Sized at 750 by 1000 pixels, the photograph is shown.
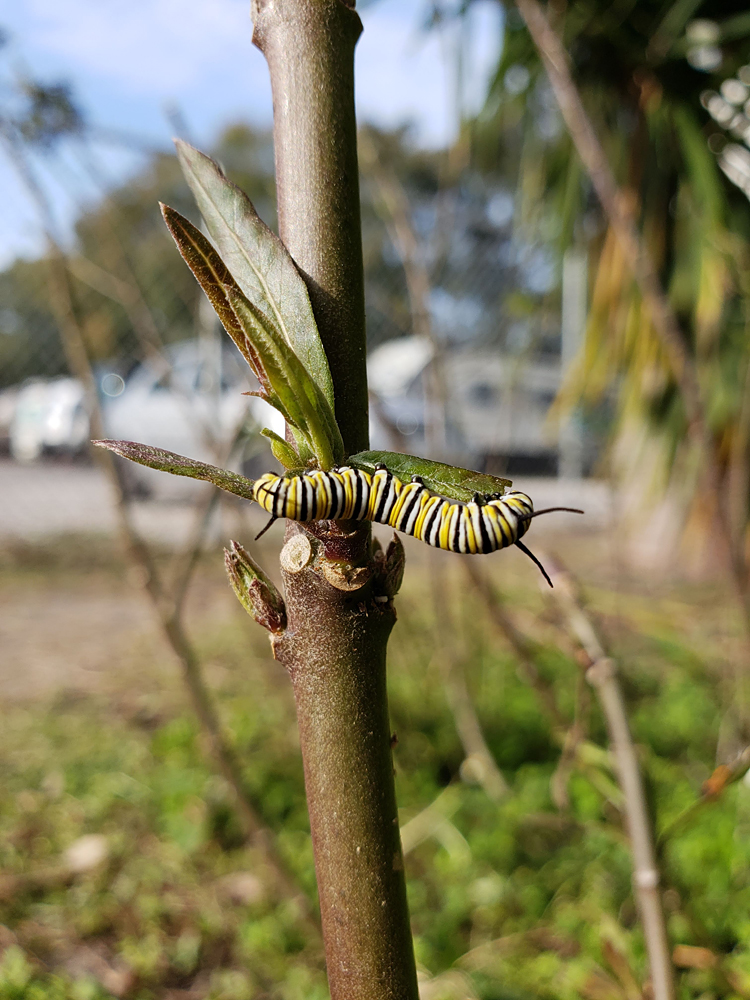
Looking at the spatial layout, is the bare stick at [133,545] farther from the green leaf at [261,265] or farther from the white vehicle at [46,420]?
the white vehicle at [46,420]

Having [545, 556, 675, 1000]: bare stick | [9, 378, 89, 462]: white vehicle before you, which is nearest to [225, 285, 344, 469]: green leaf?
[545, 556, 675, 1000]: bare stick

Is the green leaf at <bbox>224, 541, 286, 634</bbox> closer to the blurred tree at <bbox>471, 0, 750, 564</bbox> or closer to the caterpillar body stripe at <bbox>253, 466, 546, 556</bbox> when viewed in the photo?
the caterpillar body stripe at <bbox>253, 466, 546, 556</bbox>

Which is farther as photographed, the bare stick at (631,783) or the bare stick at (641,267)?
the bare stick at (641,267)

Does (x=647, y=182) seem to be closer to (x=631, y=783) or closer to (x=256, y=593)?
(x=631, y=783)

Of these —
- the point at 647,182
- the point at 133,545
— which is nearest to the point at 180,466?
the point at 133,545

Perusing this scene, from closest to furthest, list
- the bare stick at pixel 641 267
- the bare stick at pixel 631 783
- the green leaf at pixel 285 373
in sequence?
the green leaf at pixel 285 373
the bare stick at pixel 631 783
the bare stick at pixel 641 267

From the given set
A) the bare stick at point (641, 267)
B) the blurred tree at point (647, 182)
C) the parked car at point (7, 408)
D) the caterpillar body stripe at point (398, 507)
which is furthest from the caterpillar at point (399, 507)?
the parked car at point (7, 408)
